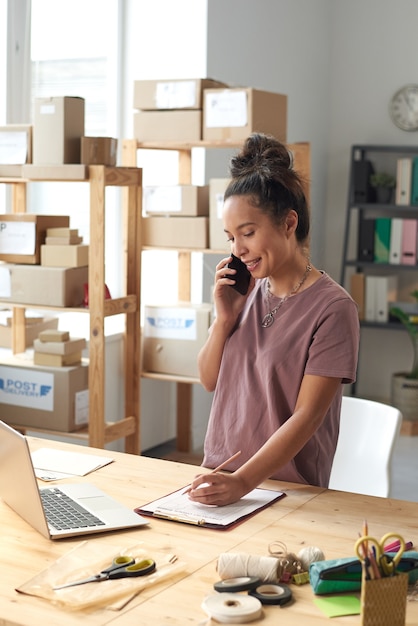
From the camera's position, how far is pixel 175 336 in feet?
14.3

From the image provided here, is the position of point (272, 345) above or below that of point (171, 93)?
below

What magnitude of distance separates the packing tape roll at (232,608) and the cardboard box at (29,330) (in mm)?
2818

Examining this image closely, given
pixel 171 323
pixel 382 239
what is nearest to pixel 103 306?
pixel 171 323

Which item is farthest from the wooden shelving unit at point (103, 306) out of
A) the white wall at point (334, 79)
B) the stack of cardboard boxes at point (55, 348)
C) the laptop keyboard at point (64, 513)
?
the laptop keyboard at point (64, 513)

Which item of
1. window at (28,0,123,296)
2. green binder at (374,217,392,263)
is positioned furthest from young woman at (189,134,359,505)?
green binder at (374,217,392,263)

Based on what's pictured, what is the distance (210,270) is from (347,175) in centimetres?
189

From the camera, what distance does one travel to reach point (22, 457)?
5.64 ft

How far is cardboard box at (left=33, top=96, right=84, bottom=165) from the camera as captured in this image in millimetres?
3646

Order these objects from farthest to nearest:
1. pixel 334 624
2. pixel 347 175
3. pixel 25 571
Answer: pixel 347 175
pixel 25 571
pixel 334 624

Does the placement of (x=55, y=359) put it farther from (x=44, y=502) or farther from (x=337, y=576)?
(x=337, y=576)

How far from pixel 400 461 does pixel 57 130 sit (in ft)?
8.51

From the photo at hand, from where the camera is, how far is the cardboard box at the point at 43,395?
3791 mm

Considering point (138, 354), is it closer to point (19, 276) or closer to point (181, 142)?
point (19, 276)

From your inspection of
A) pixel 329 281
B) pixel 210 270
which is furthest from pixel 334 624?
pixel 210 270
